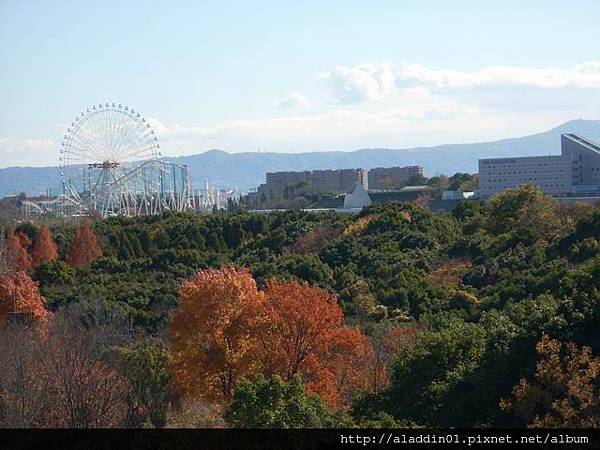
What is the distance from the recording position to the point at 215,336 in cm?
1561

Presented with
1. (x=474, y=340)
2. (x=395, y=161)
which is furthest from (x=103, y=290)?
(x=395, y=161)

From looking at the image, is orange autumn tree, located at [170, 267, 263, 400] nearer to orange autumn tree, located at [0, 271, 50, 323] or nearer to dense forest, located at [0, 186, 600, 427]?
dense forest, located at [0, 186, 600, 427]

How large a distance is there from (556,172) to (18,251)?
31.4 metres

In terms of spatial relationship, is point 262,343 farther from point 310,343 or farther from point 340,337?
point 340,337

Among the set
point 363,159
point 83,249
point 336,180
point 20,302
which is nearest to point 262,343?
point 20,302

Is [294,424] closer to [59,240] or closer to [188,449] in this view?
[188,449]

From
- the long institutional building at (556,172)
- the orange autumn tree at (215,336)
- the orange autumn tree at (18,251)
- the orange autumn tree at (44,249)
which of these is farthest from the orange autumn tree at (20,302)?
the long institutional building at (556,172)

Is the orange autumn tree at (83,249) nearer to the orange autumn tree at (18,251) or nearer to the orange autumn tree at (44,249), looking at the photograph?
the orange autumn tree at (44,249)

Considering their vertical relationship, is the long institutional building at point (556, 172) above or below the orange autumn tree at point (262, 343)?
above

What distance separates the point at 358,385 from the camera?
14.4 m

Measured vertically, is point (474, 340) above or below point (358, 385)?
above

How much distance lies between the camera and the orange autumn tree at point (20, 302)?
2281cm

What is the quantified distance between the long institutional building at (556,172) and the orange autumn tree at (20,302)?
3326 centimetres

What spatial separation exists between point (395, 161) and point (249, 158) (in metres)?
29.0
